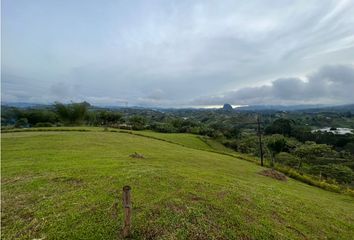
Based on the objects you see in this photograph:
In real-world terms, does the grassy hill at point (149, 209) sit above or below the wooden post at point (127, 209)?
below

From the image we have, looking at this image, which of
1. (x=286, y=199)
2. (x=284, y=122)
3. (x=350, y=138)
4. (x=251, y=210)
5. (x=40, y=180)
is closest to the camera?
(x=251, y=210)

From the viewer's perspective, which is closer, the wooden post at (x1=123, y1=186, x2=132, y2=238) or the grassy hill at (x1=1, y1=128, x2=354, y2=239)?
the wooden post at (x1=123, y1=186, x2=132, y2=238)

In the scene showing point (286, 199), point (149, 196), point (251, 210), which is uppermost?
point (149, 196)

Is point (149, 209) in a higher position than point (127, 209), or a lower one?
lower

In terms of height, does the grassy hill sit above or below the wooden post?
below

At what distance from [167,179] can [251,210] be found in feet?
11.5

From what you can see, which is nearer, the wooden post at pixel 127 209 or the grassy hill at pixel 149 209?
the wooden post at pixel 127 209

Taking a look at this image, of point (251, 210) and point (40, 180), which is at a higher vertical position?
point (40, 180)

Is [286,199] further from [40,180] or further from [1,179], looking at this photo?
[1,179]

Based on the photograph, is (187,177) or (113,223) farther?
(187,177)

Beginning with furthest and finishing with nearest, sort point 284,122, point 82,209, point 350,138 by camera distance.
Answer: point 284,122
point 350,138
point 82,209

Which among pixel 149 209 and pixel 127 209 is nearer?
pixel 127 209

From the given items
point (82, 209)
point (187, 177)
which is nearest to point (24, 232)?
point (82, 209)

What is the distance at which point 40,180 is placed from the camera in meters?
9.06
